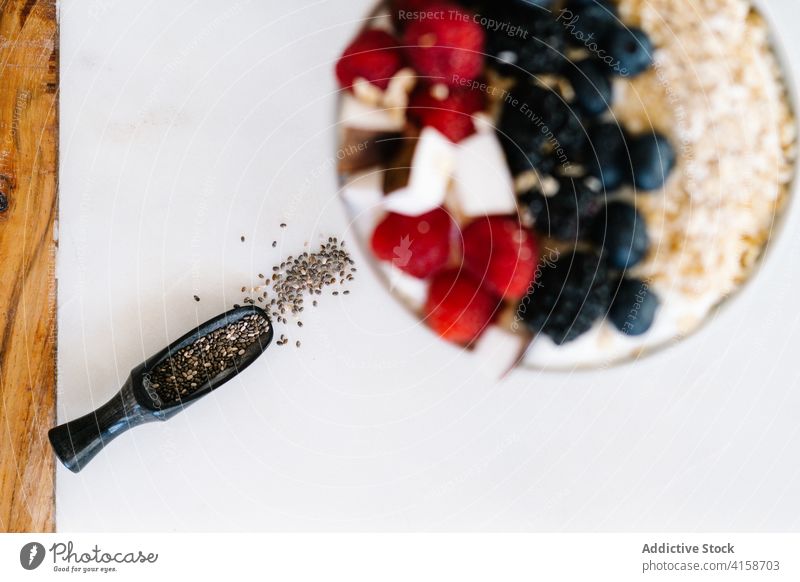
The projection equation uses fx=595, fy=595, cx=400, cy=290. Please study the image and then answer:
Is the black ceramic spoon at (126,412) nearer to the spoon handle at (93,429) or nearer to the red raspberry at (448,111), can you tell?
the spoon handle at (93,429)

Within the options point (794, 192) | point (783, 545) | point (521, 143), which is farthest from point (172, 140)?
point (783, 545)

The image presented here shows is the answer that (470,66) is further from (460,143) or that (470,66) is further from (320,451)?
(320,451)

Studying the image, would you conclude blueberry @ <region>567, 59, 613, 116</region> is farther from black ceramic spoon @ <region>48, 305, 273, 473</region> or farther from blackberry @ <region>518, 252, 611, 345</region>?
black ceramic spoon @ <region>48, 305, 273, 473</region>

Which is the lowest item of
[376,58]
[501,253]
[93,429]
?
[93,429]

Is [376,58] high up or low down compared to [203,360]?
up

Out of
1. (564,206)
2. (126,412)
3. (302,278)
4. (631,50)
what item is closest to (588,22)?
(631,50)

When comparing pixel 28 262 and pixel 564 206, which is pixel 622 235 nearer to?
pixel 564 206
